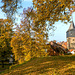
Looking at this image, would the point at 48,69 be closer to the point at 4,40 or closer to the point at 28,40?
the point at 28,40

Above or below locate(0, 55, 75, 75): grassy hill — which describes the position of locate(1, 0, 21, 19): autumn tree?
above

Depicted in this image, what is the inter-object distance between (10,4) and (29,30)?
429 inches

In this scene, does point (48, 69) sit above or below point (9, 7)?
below

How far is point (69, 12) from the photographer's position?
1041 centimetres

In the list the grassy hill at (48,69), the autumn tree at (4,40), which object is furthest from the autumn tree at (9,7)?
the autumn tree at (4,40)

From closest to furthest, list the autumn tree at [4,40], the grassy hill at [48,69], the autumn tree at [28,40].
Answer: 1. the grassy hill at [48,69]
2. the autumn tree at [28,40]
3. the autumn tree at [4,40]

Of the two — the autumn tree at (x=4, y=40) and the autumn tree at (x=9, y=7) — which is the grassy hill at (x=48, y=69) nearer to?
the autumn tree at (x=9, y=7)

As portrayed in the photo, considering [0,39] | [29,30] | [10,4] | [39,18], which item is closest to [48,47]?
[29,30]

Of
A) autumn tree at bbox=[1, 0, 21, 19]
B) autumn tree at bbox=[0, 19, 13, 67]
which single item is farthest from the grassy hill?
autumn tree at bbox=[0, 19, 13, 67]

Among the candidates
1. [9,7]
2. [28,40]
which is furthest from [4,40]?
[9,7]

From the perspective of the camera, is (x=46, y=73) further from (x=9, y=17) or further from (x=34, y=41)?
(x=34, y=41)

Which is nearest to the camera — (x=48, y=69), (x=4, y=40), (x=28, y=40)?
(x=48, y=69)

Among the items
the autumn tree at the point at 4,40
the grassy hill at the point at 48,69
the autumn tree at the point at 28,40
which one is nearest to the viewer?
the grassy hill at the point at 48,69

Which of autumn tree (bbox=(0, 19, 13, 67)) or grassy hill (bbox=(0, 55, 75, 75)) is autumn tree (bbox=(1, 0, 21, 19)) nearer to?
grassy hill (bbox=(0, 55, 75, 75))
